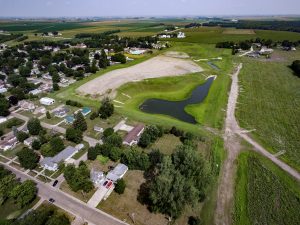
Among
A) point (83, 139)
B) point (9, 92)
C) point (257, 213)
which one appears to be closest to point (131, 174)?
point (83, 139)

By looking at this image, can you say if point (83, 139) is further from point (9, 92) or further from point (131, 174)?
point (9, 92)

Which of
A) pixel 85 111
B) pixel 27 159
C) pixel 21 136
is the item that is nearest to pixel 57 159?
pixel 27 159

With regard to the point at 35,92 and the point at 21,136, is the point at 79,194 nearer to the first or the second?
the point at 21,136

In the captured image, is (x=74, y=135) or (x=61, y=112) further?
(x=61, y=112)

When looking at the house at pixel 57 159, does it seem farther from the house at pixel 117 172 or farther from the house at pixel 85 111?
the house at pixel 85 111

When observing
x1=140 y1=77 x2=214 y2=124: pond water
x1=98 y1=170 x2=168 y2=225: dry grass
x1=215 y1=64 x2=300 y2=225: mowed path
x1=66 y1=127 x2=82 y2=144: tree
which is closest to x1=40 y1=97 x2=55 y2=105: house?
x1=66 y1=127 x2=82 y2=144: tree

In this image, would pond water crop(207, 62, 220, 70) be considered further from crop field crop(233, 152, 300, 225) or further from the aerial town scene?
crop field crop(233, 152, 300, 225)
